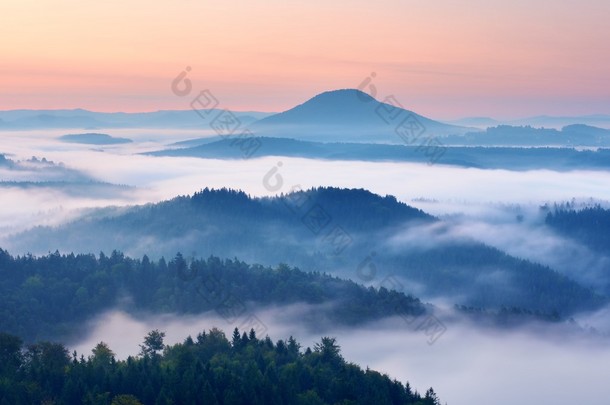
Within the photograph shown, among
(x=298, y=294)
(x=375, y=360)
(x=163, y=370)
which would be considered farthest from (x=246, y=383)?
(x=298, y=294)

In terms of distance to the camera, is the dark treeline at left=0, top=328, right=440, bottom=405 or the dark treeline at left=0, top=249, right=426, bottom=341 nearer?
the dark treeline at left=0, top=328, right=440, bottom=405

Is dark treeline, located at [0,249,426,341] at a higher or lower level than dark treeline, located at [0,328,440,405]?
higher

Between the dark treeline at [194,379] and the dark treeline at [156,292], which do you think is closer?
the dark treeline at [194,379]

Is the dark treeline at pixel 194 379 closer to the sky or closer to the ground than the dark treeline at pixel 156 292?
closer to the ground

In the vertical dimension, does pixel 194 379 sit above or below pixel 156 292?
below
